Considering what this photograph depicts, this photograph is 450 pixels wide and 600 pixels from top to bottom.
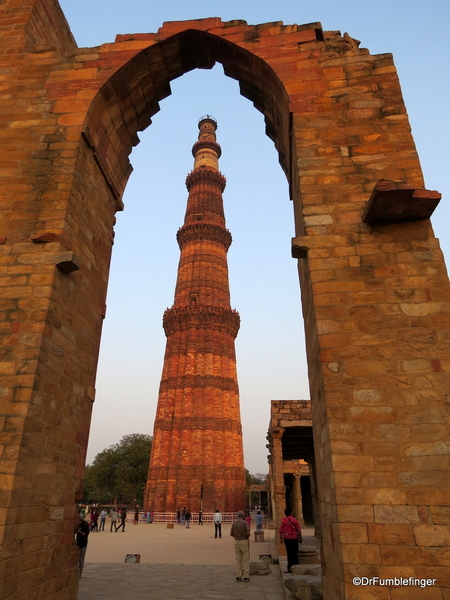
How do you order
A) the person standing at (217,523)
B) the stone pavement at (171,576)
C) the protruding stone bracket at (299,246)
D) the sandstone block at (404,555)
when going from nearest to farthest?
the sandstone block at (404,555), the protruding stone bracket at (299,246), the stone pavement at (171,576), the person standing at (217,523)

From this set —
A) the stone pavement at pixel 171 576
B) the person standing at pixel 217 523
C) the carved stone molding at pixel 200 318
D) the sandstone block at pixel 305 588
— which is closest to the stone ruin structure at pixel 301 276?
the sandstone block at pixel 305 588

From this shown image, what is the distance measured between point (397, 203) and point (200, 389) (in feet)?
61.9

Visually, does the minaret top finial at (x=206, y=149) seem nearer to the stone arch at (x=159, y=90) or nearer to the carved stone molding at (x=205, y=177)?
the carved stone molding at (x=205, y=177)

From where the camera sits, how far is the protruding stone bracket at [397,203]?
13.0 feet

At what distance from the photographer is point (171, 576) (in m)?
7.11

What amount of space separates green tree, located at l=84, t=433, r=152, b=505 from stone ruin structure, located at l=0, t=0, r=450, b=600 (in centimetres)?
3707

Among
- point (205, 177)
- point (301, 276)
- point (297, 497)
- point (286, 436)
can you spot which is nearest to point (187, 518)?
point (297, 497)

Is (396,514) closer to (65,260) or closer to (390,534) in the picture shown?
(390,534)

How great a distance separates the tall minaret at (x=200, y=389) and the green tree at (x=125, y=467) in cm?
1943

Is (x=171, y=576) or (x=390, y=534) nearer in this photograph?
(x=390, y=534)

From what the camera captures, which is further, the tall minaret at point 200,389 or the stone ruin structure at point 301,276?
the tall minaret at point 200,389

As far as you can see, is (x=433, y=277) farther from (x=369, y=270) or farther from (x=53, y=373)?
(x=53, y=373)

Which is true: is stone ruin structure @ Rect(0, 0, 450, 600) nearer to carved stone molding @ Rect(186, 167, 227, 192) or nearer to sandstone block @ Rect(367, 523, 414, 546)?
sandstone block @ Rect(367, 523, 414, 546)

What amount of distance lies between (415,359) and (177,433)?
18915mm
